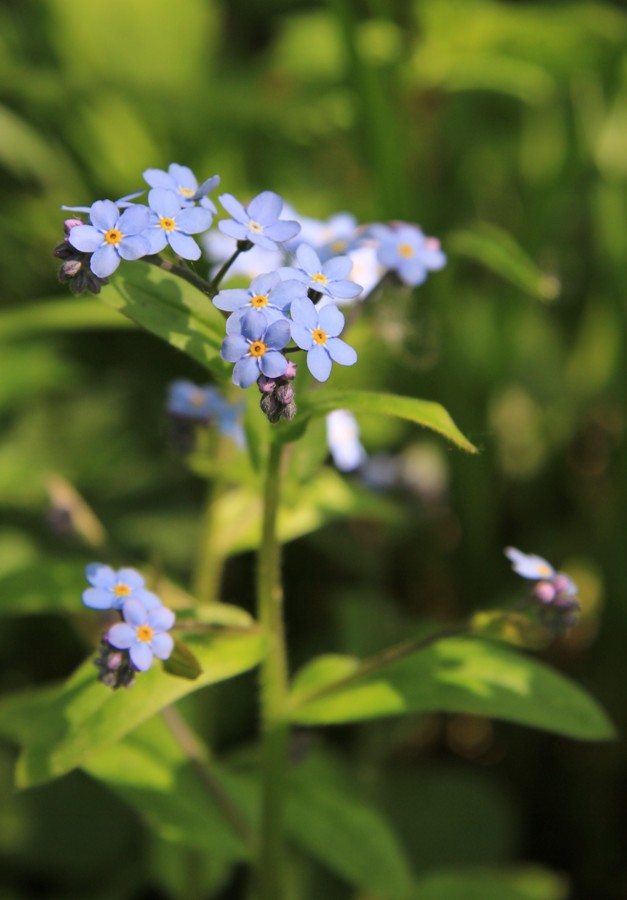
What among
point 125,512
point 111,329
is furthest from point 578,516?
point 111,329

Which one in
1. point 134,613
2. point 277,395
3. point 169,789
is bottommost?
point 169,789

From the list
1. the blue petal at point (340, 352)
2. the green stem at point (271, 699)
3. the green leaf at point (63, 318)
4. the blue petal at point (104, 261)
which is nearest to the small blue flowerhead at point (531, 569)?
the green stem at point (271, 699)

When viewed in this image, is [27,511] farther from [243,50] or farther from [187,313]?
[243,50]

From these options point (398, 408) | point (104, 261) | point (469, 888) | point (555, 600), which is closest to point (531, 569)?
point (555, 600)

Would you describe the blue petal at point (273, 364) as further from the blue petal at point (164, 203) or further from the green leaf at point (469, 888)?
the green leaf at point (469, 888)

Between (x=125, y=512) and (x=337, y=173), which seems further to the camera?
(x=337, y=173)

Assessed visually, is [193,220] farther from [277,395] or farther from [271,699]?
[271,699]
